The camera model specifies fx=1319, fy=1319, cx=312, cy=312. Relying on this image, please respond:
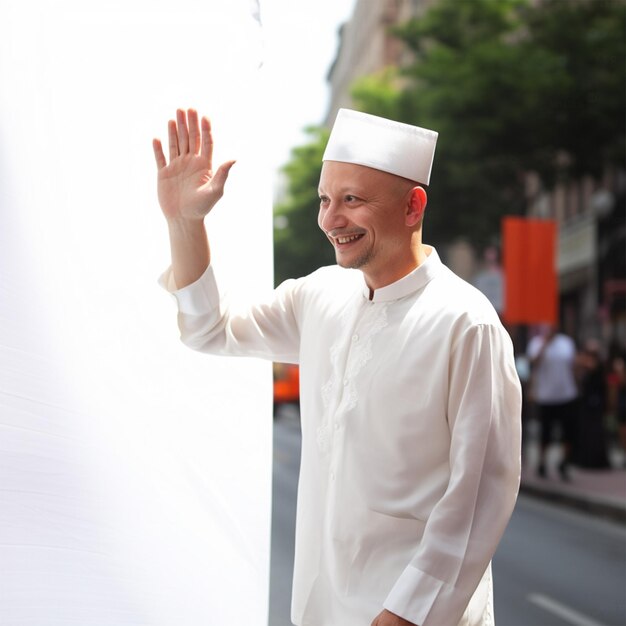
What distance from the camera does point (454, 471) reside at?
89.7 inches

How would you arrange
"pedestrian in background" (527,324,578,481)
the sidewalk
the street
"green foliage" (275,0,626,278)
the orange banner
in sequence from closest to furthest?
the street < the sidewalk < "pedestrian in background" (527,324,578,481) < the orange banner < "green foliage" (275,0,626,278)

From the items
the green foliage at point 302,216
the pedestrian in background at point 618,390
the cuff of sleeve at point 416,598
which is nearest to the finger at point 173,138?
the cuff of sleeve at point 416,598

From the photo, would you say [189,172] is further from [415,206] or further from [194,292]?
[415,206]

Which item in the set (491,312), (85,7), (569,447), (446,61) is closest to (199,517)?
(491,312)

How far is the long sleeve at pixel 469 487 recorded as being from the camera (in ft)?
7.40

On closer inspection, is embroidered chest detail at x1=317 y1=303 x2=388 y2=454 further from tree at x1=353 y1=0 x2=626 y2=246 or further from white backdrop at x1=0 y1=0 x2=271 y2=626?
tree at x1=353 y1=0 x2=626 y2=246

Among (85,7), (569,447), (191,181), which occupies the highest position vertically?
(85,7)

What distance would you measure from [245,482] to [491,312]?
0.61 meters

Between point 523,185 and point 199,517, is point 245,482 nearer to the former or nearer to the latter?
point 199,517

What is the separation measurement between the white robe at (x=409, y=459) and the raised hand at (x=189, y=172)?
0.15 meters

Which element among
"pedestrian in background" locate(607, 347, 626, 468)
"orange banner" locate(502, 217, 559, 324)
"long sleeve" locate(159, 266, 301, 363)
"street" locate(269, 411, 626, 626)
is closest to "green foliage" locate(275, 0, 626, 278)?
"pedestrian in background" locate(607, 347, 626, 468)

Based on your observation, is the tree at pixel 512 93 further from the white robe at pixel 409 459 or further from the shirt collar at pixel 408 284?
the white robe at pixel 409 459

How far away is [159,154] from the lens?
2.46 m

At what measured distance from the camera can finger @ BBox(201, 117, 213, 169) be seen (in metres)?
2.45
